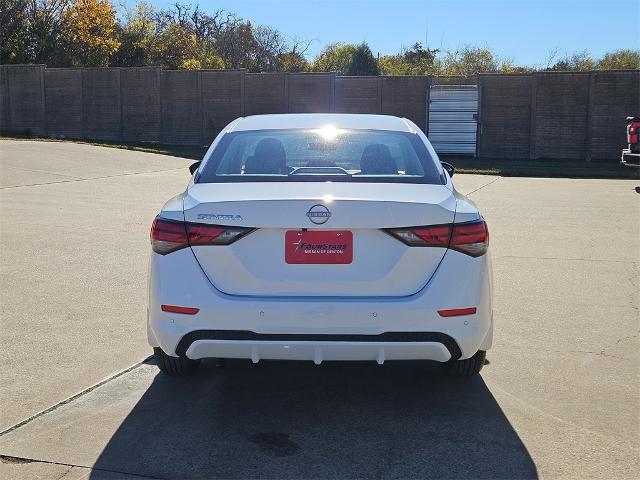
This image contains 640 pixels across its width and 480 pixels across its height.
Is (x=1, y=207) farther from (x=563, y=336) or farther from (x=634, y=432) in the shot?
(x=634, y=432)

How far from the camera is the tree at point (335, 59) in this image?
6756cm

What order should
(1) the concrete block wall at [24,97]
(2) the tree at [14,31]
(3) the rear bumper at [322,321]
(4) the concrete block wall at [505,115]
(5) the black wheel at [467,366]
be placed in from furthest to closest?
(2) the tree at [14,31], (1) the concrete block wall at [24,97], (4) the concrete block wall at [505,115], (5) the black wheel at [467,366], (3) the rear bumper at [322,321]

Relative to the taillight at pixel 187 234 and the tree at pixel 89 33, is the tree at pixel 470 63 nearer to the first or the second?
the tree at pixel 89 33

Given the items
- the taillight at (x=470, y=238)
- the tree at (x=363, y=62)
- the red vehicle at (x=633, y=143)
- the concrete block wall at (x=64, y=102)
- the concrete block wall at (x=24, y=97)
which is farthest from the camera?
the tree at (x=363, y=62)

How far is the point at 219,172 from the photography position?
4863 millimetres

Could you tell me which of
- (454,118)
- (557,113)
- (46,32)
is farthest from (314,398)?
(46,32)

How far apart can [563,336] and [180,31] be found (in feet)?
166

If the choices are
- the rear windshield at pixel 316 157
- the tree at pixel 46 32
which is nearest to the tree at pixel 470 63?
the tree at pixel 46 32

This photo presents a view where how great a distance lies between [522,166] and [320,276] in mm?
19251

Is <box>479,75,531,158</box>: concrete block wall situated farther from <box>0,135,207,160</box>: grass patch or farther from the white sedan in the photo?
the white sedan

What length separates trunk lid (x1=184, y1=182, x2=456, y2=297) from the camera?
3988mm

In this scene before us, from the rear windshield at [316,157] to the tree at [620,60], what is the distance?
43081 mm

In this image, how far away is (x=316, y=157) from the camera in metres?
5.68

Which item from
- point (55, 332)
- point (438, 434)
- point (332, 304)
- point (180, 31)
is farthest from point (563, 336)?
point (180, 31)
